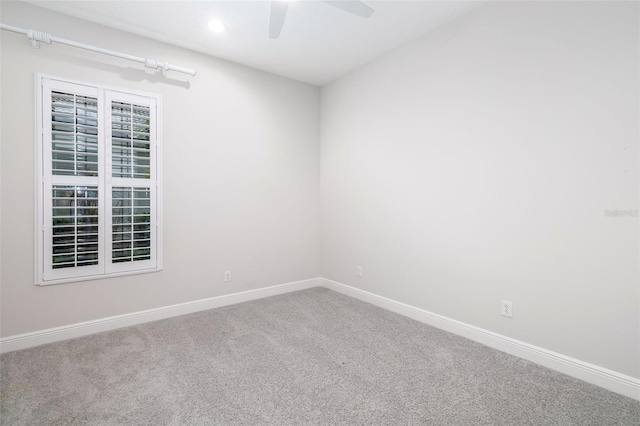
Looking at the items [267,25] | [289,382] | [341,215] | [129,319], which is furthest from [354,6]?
[129,319]

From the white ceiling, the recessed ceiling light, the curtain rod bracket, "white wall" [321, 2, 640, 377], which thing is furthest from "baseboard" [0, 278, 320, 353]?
the recessed ceiling light

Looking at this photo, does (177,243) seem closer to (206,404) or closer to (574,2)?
(206,404)

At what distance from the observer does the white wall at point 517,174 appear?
184 centimetres

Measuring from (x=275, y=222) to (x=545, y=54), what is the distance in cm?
293

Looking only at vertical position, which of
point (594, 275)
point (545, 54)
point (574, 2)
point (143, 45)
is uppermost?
point (143, 45)

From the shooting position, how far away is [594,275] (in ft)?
6.32

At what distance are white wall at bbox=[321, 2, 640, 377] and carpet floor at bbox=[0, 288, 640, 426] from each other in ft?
1.40

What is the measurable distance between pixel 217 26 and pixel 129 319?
2.75 m

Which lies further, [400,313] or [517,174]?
[400,313]

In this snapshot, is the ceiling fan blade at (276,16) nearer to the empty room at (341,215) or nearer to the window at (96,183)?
the empty room at (341,215)

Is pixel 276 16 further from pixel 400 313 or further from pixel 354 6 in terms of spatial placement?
pixel 400 313

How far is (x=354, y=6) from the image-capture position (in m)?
2.23

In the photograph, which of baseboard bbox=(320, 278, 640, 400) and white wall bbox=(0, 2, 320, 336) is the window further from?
baseboard bbox=(320, 278, 640, 400)

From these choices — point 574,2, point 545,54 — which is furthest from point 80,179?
point 574,2
